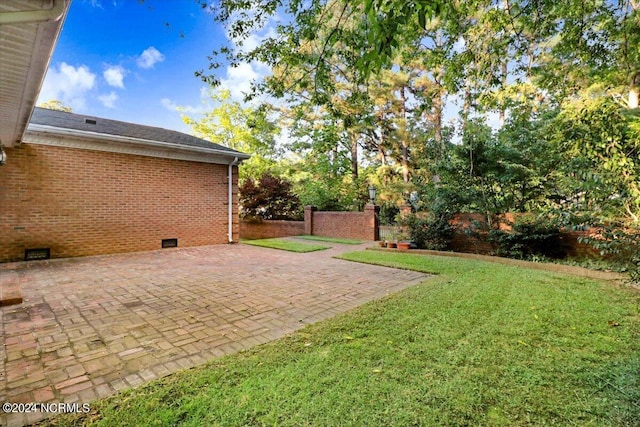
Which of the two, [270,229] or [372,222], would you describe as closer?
[372,222]

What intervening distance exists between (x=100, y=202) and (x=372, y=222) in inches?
346

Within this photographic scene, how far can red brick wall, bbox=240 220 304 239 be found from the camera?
14.5m

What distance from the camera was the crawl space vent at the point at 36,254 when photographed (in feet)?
22.8

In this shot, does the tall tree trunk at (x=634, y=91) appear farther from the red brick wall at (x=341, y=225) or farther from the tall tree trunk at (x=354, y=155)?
the tall tree trunk at (x=354, y=155)

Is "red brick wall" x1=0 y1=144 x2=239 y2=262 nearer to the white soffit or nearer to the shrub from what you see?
the white soffit

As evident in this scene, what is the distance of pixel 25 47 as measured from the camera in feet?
9.29

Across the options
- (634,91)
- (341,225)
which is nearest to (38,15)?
(634,91)

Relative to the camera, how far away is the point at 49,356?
2602mm

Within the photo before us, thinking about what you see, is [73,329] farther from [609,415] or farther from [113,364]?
[609,415]

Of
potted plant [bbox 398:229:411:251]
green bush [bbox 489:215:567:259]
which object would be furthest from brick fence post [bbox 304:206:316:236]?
green bush [bbox 489:215:567:259]

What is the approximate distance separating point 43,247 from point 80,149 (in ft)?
8.11

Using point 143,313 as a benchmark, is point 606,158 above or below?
above

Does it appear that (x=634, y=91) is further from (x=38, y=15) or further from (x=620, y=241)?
(x=38, y=15)

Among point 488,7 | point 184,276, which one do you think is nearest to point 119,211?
point 184,276
